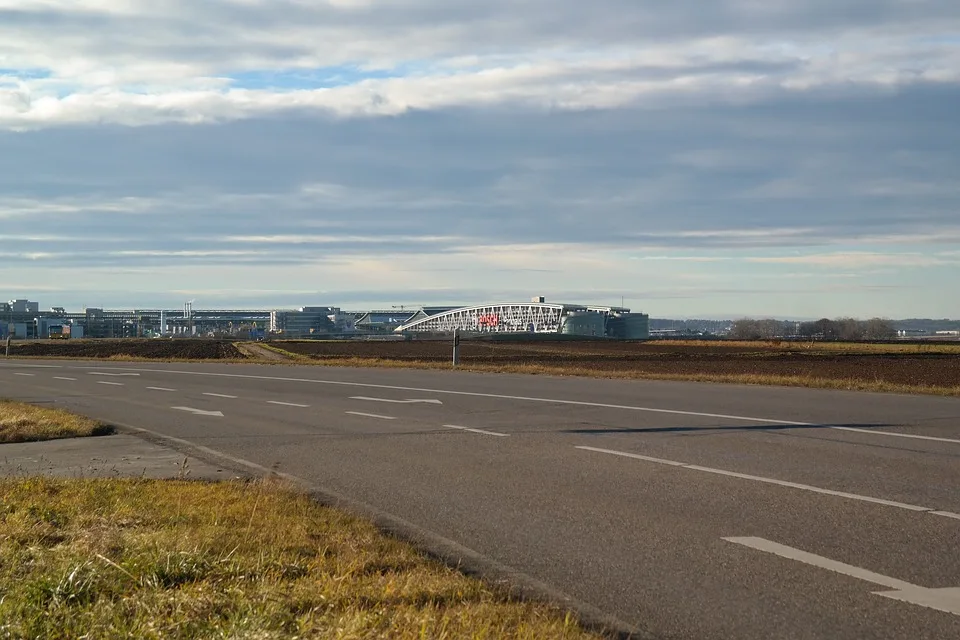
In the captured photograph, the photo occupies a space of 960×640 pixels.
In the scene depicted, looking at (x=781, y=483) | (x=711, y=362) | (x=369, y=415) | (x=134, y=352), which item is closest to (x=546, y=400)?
(x=369, y=415)

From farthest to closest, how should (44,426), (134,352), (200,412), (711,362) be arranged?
(134,352), (711,362), (200,412), (44,426)

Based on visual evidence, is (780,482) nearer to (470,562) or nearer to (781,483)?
(781,483)

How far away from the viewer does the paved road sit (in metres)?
6.14

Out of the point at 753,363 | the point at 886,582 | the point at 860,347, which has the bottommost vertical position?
the point at 886,582

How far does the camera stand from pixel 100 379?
1273 inches

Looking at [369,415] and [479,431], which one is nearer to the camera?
[479,431]

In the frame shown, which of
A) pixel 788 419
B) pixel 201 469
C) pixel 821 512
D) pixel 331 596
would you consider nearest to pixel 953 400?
pixel 788 419

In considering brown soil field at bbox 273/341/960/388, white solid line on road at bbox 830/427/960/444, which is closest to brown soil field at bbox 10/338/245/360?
brown soil field at bbox 273/341/960/388

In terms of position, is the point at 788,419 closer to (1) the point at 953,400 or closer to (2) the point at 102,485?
(1) the point at 953,400

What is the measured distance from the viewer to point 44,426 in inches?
653

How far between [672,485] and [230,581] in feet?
17.5

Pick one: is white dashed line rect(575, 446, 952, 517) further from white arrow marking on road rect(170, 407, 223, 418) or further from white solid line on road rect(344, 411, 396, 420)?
white arrow marking on road rect(170, 407, 223, 418)

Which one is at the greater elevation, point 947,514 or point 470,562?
point 947,514

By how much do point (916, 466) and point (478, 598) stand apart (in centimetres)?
703
